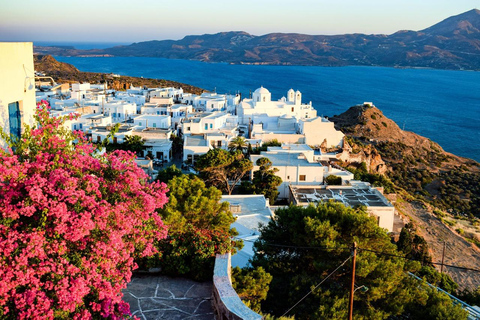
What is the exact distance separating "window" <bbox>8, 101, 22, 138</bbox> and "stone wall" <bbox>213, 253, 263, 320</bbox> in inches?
175

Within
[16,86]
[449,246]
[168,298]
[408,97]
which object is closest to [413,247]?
[449,246]

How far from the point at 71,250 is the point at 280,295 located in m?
5.23

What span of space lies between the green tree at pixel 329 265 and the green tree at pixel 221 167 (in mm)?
11315

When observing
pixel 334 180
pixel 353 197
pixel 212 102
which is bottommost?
pixel 353 197

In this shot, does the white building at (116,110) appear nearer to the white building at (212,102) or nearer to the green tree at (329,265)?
the white building at (212,102)

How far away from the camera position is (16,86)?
766 centimetres

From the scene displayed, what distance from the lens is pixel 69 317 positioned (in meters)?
4.95

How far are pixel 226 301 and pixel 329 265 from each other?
3974 millimetres

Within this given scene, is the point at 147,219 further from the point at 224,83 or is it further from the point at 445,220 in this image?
the point at 224,83

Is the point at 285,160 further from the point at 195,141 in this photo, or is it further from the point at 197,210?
the point at 197,210

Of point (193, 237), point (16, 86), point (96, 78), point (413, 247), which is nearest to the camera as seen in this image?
point (16, 86)

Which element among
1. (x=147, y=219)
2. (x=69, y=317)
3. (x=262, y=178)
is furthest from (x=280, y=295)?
(x=262, y=178)

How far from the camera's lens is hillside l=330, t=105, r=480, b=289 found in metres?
25.1

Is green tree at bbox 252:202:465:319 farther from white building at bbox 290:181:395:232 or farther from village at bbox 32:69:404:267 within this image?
white building at bbox 290:181:395:232
